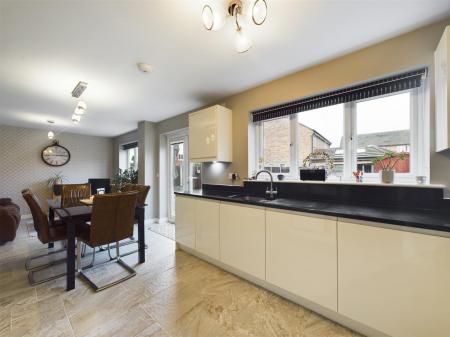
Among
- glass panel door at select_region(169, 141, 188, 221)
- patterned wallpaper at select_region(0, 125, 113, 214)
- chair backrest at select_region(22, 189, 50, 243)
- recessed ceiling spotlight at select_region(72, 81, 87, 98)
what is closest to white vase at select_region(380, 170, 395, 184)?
glass panel door at select_region(169, 141, 188, 221)

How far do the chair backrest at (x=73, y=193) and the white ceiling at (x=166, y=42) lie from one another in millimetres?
1489

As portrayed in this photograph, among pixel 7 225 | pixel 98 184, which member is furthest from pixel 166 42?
pixel 98 184

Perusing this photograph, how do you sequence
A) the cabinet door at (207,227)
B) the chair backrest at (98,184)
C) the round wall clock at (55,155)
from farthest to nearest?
the round wall clock at (55,155)
the chair backrest at (98,184)
the cabinet door at (207,227)

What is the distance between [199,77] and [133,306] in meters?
2.57

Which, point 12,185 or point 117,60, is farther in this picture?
point 12,185

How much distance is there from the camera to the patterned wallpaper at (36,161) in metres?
4.95

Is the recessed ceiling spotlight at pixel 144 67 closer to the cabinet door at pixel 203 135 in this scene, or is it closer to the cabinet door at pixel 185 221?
the cabinet door at pixel 203 135

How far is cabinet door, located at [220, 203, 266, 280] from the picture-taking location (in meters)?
1.94

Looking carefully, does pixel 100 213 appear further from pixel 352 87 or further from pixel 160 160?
pixel 352 87

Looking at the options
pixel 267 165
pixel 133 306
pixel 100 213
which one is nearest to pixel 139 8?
pixel 100 213

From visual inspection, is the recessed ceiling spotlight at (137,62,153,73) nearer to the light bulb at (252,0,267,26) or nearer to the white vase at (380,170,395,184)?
the light bulb at (252,0,267,26)

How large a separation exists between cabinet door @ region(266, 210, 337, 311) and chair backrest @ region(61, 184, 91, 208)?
10.3 feet

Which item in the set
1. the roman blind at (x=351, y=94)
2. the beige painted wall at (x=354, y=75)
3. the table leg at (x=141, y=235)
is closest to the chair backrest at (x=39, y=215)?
the table leg at (x=141, y=235)

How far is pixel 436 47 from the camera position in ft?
5.15
